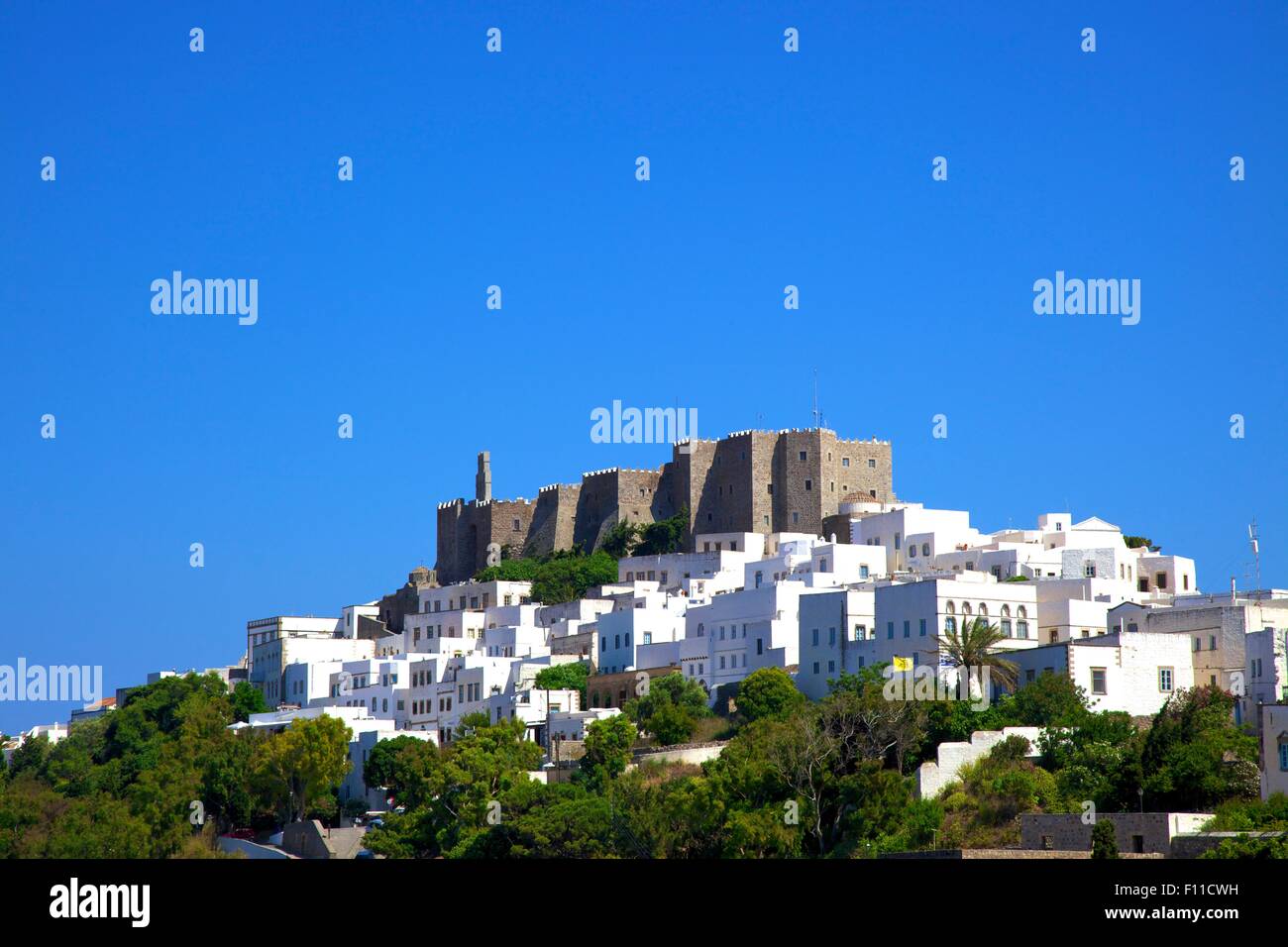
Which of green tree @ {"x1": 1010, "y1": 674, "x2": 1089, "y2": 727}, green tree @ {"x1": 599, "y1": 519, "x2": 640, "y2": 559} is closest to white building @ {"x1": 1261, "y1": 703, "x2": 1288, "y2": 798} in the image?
green tree @ {"x1": 1010, "y1": 674, "x2": 1089, "y2": 727}

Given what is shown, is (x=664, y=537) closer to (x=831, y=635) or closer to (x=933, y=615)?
(x=831, y=635)

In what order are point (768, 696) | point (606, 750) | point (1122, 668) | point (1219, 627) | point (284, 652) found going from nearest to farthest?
1. point (1122, 668)
2. point (1219, 627)
3. point (768, 696)
4. point (606, 750)
5. point (284, 652)

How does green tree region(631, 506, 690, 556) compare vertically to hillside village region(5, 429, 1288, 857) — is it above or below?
above

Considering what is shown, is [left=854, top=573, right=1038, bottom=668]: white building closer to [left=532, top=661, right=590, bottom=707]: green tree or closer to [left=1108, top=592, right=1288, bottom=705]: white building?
[left=1108, top=592, right=1288, bottom=705]: white building

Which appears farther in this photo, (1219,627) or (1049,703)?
(1219,627)

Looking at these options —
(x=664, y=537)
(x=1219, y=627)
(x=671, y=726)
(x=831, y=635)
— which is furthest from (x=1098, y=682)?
(x=664, y=537)

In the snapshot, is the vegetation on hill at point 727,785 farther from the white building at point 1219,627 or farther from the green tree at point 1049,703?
the white building at point 1219,627
